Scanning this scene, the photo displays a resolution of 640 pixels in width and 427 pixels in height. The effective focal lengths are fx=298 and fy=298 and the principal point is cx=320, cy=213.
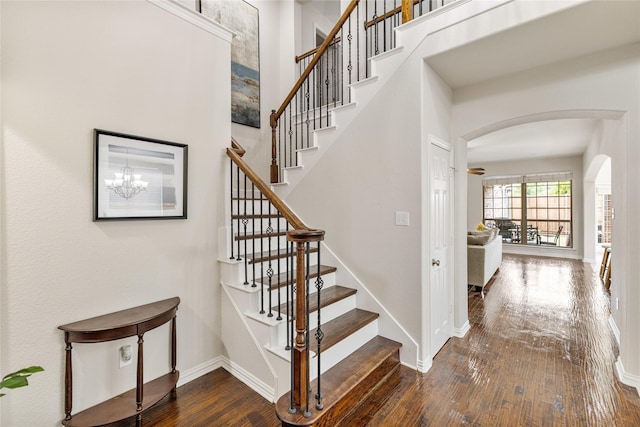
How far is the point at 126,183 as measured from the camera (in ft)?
7.07

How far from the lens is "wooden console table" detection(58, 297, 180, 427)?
183 centimetres

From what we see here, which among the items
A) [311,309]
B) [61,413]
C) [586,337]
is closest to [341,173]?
[311,309]

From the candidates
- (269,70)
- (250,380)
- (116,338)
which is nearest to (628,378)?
(250,380)

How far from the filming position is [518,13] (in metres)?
2.14

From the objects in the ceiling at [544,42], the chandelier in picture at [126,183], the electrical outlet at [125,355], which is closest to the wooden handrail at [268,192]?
the chandelier in picture at [126,183]

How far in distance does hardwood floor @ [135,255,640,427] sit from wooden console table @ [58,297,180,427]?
6.6 inches

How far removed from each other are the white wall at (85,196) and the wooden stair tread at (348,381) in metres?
1.17

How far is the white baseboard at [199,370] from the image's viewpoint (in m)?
2.48

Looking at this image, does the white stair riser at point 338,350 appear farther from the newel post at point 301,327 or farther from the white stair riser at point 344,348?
the newel post at point 301,327

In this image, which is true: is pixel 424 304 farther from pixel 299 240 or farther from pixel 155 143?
pixel 155 143

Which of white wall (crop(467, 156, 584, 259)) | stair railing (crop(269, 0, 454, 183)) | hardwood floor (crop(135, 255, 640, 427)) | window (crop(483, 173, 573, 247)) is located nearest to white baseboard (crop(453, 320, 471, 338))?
hardwood floor (crop(135, 255, 640, 427))

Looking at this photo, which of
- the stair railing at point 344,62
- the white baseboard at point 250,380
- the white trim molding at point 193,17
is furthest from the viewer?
the stair railing at point 344,62

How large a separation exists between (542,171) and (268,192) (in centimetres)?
877

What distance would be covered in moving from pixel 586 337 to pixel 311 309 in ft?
10.0
